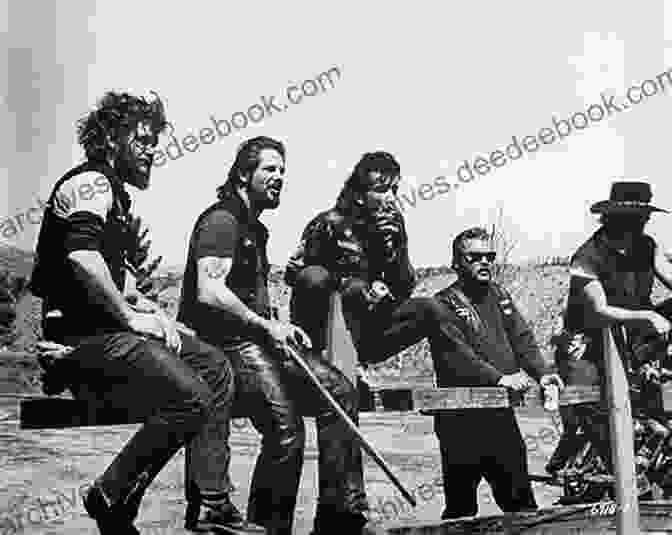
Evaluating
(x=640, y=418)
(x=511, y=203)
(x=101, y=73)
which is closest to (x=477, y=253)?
(x=511, y=203)

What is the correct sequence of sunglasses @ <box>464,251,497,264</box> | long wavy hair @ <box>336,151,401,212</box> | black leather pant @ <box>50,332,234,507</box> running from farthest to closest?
sunglasses @ <box>464,251,497,264</box> → long wavy hair @ <box>336,151,401,212</box> → black leather pant @ <box>50,332,234,507</box>

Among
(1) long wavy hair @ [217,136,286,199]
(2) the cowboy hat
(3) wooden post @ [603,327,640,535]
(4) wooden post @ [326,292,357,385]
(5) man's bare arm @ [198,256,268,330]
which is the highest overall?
(1) long wavy hair @ [217,136,286,199]

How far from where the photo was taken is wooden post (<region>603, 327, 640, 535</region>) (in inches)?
342

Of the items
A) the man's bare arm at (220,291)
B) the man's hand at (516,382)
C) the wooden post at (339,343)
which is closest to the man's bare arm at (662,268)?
the man's hand at (516,382)

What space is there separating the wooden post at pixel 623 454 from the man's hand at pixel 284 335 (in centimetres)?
252

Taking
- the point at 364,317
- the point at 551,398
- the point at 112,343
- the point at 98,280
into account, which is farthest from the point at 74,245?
the point at 551,398

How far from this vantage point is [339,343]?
25.8 feet

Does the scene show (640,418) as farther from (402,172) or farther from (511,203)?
(402,172)

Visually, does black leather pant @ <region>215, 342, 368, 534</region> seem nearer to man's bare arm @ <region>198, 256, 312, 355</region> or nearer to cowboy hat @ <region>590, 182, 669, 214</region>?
man's bare arm @ <region>198, 256, 312, 355</region>

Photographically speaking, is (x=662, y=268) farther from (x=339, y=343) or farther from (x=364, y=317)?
(x=339, y=343)

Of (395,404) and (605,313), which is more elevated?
(605,313)

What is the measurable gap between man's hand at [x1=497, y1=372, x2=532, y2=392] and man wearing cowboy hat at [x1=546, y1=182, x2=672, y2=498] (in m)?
0.39

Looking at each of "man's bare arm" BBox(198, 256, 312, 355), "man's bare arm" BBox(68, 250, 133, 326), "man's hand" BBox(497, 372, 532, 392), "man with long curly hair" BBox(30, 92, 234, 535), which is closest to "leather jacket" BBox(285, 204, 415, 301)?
"man's bare arm" BBox(198, 256, 312, 355)

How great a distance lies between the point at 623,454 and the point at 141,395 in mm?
3717
